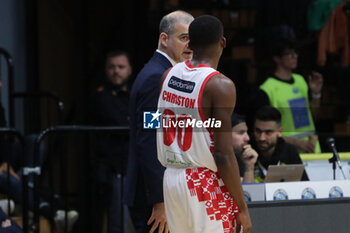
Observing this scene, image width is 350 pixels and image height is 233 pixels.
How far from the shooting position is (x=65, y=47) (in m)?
10.7

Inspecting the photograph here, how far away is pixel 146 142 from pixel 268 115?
6.87ft

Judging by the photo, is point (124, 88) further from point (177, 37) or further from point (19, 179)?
point (177, 37)

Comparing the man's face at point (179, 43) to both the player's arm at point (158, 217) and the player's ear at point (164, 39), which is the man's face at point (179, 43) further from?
the player's arm at point (158, 217)

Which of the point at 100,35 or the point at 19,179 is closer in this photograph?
the point at 19,179

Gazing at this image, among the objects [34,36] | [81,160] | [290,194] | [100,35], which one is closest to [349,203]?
[290,194]

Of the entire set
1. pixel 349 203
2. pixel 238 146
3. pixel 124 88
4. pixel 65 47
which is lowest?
pixel 349 203

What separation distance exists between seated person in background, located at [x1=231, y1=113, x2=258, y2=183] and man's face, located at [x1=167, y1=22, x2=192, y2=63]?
1350 millimetres

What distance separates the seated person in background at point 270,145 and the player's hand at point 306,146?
49 centimetres

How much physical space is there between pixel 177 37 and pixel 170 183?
1.18 metres

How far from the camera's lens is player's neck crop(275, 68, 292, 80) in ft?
26.0

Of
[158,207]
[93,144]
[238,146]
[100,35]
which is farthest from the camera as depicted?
[100,35]

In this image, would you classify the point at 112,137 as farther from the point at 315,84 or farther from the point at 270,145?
the point at 315,84

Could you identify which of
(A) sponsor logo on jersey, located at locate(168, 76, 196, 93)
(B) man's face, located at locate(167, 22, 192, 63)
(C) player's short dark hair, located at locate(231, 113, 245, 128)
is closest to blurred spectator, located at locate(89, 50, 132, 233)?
(C) player's short dark hair, located at locate(231, 113, 245, 128)

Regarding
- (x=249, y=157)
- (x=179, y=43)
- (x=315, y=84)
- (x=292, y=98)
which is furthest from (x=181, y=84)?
(x=315, y=84)
